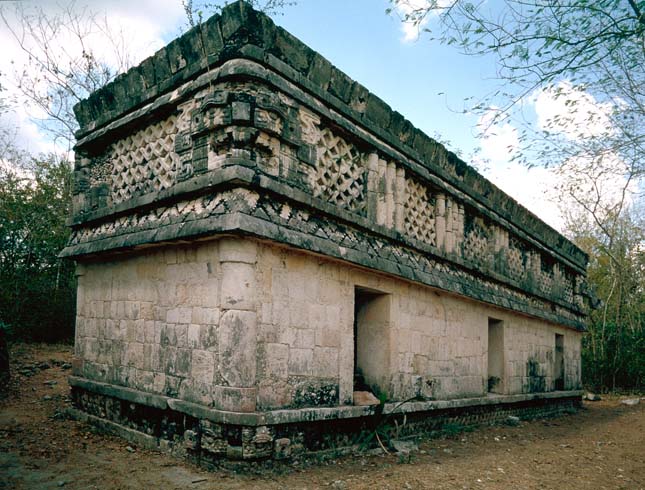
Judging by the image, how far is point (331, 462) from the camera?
15.5ft

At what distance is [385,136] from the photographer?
606 centimetres

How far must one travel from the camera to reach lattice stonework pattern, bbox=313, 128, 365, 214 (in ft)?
16.9

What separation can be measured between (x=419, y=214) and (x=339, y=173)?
1.82m

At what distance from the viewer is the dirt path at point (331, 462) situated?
4008 mm

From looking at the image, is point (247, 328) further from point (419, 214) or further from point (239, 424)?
point (419, 214)

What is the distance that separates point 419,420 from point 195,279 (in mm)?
3505

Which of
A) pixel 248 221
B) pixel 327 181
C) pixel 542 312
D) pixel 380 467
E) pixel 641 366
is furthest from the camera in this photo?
pixel 641 366

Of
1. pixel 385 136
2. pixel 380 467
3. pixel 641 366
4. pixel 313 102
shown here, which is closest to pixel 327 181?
pixel 313 102

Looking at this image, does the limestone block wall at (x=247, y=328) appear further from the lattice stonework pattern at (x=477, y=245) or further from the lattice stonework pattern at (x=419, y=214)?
the lattice stonework pattern at (x=477, y=245)

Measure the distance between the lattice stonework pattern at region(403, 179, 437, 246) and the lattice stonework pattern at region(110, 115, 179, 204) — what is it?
9.82 ft

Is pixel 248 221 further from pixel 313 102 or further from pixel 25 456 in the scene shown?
pixel 25 456

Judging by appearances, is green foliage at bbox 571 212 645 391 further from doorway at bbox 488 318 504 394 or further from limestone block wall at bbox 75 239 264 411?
limestone block wall at bbox 75 239 264 411

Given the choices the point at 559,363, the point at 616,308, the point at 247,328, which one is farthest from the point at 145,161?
the point at 616,308

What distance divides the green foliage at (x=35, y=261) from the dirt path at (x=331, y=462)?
2.37 metres
